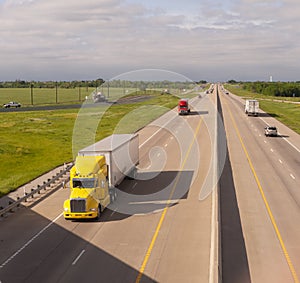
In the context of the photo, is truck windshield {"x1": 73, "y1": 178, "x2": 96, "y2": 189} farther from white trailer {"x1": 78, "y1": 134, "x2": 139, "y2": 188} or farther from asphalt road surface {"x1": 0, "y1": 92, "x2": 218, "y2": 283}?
white trailer {"x1": 78, "y1": 134, "x2": 139, "y2": 188}

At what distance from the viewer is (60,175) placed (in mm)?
35781

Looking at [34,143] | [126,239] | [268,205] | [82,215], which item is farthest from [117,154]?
[34,143]

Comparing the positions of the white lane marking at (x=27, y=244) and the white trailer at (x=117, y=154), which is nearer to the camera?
the white lane marking at (x=27, y=244)

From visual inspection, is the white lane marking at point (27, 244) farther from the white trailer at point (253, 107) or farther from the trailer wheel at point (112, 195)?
the white trailer at point (253, 107)

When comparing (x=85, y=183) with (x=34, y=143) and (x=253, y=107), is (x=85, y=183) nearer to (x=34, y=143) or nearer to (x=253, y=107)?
(x=34, y=143)

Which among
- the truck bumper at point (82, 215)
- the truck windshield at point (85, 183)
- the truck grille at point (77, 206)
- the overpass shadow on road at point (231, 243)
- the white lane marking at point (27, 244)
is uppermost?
the truck windshield at point (85, 183)

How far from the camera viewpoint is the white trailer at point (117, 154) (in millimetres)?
28594

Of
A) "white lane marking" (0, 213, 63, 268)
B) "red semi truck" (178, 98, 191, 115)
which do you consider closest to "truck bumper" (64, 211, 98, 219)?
"white lane marking" (0, 213, 63, 268)

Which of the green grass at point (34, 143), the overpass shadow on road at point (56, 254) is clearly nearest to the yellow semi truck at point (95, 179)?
the overpass shadow on road at point (56, 254)

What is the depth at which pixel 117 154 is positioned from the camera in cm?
3023

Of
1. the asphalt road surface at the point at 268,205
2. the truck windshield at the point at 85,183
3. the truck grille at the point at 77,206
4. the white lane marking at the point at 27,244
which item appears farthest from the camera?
the truck windshield at the point at 85,183

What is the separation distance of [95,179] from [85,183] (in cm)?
63

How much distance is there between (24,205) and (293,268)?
57.3 feet

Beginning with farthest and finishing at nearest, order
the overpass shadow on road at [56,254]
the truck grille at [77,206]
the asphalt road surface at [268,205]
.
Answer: the truck grille at [77,206] < the asphalt road surface at [268,205] < the overpass shadow on road at [56,254]
